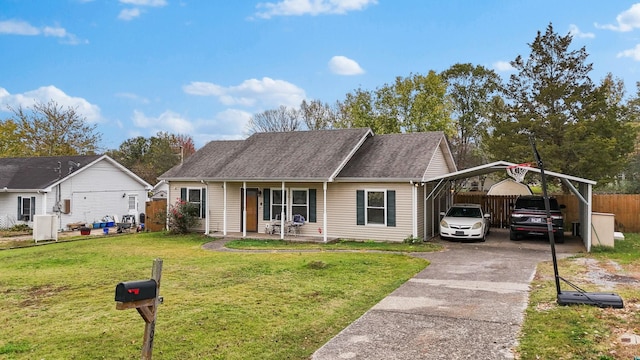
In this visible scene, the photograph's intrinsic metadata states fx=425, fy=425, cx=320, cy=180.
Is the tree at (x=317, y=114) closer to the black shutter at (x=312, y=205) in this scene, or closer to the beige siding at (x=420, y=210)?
the black shutter at (x=312, y=205)

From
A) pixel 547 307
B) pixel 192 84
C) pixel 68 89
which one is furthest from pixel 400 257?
pixel 68 89

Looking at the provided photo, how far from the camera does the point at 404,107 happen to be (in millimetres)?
38094

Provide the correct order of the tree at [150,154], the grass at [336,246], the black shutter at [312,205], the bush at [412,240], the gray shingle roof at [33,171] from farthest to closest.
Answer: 1. the tree at [150,154]
2. the gray shingle roof at [33,171]
3. the black shutter at [312,205]
4. the bush at [412,240]
5. the grass at [336,246]

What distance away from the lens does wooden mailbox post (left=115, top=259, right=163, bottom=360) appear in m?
3.98

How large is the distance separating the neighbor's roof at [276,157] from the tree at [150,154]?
25.5 m

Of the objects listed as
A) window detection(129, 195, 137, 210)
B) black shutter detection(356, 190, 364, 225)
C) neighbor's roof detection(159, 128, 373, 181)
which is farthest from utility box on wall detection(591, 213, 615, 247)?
window detection(129, 195, 137, 210)

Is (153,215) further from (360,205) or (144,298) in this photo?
(144,298)

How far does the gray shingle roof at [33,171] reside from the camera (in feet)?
78.3

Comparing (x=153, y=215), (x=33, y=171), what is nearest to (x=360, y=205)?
(x=153, y=215)

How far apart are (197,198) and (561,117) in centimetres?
2107

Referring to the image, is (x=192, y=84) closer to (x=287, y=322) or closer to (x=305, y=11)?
(x=305, y=11)

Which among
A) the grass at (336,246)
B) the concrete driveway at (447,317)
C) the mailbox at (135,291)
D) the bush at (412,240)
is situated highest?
the mailbox at (135,291)

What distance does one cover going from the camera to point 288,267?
11172mm

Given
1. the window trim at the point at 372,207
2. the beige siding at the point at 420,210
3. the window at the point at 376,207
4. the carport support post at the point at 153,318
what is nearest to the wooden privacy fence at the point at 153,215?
the window at the point at 376,207
